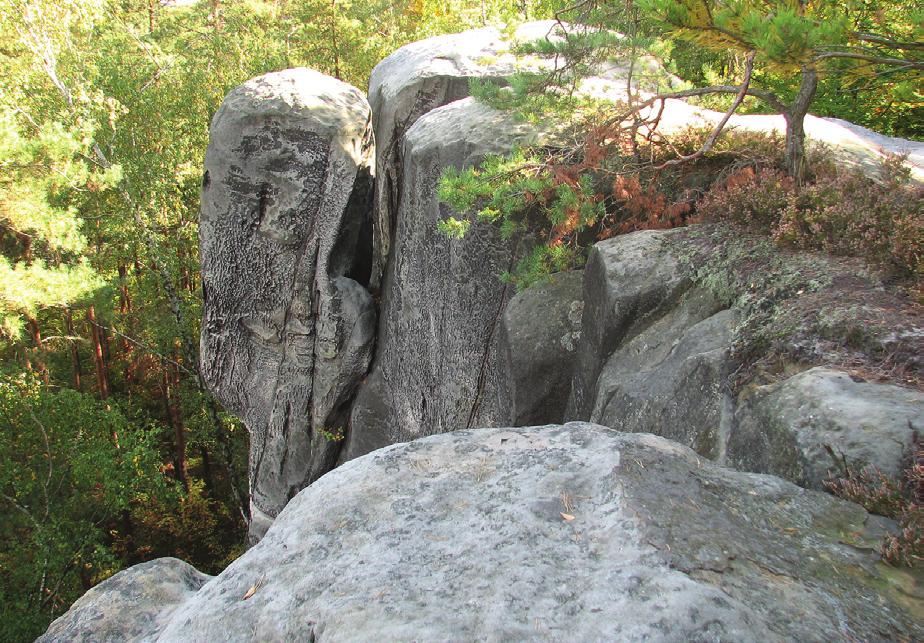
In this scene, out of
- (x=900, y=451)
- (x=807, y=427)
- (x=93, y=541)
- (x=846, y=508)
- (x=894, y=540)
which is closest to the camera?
(x=894, y=540)

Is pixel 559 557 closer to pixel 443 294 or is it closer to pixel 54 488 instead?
pixel 443 294

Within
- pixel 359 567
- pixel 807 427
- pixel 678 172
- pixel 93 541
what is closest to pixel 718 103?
pixel 678 172

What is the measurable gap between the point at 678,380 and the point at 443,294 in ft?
15.8

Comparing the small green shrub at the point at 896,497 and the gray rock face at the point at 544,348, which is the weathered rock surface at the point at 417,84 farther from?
the small green shrub at the point at 896,497

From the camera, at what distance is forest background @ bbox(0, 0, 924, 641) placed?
11898mm

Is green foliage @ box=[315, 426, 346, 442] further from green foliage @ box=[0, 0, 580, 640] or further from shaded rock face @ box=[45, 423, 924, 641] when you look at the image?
shaded rock face @ box=[45, 423, 924, 641]

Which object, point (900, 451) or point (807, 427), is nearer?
point (900, 451)

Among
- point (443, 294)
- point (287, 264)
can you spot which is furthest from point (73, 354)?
point (443, 294)

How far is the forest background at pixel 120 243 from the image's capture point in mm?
11898

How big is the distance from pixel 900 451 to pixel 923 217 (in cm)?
233

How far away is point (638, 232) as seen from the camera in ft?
21.6

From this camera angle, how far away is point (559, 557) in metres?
2.65

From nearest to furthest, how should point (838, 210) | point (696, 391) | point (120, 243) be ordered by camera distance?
point (696, 391)
point (838, 210)
point (120, 243)

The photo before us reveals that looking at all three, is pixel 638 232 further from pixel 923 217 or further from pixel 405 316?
pixel 405 316
